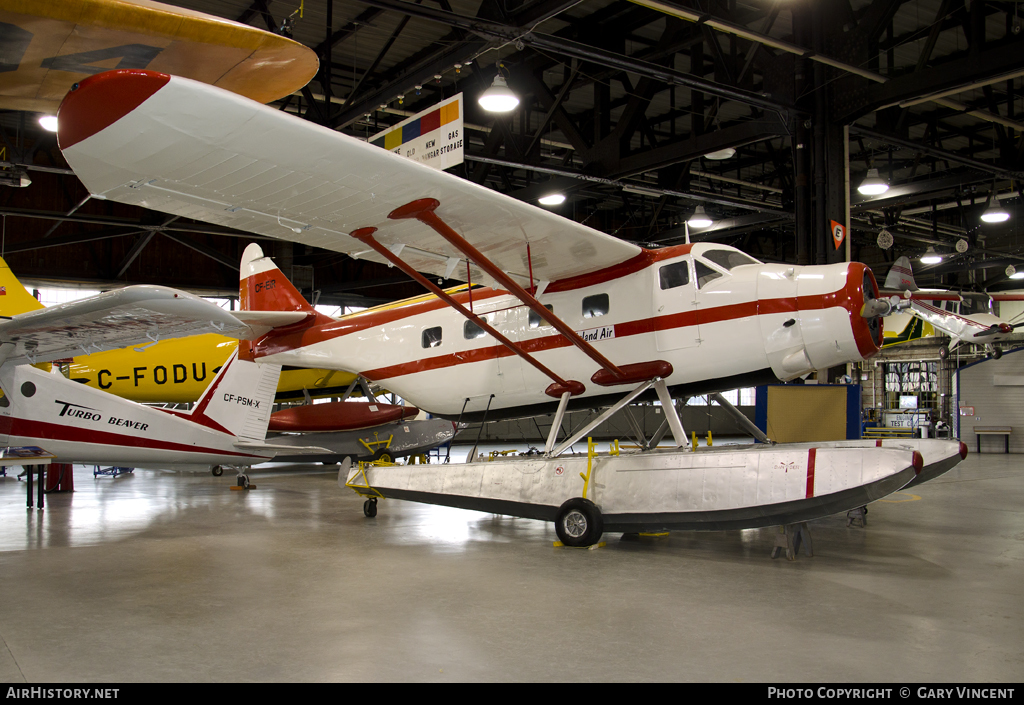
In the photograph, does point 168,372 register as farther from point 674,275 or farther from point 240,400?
point 674,275

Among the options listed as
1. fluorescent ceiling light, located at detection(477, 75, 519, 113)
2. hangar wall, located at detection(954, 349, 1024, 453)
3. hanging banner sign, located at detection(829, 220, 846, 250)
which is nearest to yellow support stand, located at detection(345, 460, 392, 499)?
fluorescent ceiling light, located at detection(477, 75, 519, 113)

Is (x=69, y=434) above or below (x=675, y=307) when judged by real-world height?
below

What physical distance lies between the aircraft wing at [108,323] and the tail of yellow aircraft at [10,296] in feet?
13.9

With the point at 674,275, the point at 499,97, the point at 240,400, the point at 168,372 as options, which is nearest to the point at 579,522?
the point at 674,275

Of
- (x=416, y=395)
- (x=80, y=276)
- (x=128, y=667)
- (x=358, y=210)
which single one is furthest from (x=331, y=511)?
(x=80, y=276)

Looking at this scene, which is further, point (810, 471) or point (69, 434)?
point (69, 434)

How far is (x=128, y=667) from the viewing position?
10.8 feet

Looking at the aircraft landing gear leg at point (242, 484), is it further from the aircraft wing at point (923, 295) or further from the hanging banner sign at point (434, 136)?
the aircraft wing at point (923, 295)

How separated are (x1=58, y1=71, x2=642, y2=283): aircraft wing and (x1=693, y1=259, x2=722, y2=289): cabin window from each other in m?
0.62

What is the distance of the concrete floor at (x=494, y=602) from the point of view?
3305 mm

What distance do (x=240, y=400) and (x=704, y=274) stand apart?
6921mm

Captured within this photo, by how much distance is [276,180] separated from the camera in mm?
5035

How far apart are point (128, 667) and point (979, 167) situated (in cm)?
1642

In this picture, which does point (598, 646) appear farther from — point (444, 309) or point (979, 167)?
point (979, 167)
